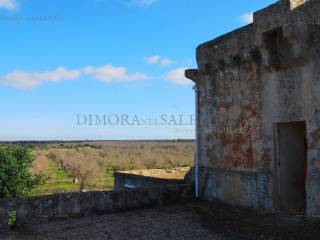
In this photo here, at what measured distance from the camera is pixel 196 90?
1150 centimetres

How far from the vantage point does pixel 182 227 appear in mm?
8383

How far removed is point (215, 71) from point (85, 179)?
702 inches

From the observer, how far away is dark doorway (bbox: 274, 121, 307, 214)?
8.96m

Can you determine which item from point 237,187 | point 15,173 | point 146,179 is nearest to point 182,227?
point 237,187

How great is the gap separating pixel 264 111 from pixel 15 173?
12120mm

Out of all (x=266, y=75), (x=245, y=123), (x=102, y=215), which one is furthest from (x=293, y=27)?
(x=102, y=215)

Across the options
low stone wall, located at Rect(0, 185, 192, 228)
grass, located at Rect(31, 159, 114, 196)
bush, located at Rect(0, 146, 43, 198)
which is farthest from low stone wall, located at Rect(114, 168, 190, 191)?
grass, located at Rect(31, 159, 114, 196)

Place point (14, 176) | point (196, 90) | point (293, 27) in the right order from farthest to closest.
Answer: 1. point (14, 176)
2. point (196, 90)
3. point (293, 27)

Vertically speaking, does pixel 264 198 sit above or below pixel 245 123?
below

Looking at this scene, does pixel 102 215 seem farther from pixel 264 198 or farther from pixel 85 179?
pixel 85 179

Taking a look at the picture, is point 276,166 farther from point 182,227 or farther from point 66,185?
point 66,185

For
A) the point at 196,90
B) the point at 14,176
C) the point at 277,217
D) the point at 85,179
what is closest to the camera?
the point at 277,217

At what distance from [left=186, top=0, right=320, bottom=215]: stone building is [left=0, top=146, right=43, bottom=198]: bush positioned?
9552 mm

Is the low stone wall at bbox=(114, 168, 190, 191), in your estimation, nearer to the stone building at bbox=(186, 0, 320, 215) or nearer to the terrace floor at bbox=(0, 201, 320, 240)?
the stone building at bbox=(186, 0, 320, 215)
